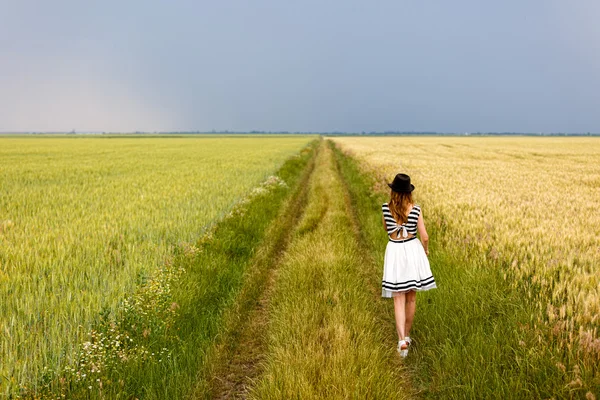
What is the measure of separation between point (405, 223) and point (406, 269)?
21.8 inches

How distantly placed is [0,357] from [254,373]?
2.41 metres

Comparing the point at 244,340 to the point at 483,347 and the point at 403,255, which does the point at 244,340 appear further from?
the point at 483,347

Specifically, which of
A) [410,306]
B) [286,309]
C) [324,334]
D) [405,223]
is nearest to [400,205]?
[405,223]

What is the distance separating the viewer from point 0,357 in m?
3.07

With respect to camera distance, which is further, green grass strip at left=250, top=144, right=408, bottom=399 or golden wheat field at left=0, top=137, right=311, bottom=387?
golden wheat field at left=0, top=137, right=311, bottom=387

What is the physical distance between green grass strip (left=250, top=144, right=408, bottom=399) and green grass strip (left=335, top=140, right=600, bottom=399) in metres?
0.46

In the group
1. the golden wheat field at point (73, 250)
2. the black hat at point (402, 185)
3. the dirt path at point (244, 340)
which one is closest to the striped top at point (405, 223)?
the black hat at point (402, 185)

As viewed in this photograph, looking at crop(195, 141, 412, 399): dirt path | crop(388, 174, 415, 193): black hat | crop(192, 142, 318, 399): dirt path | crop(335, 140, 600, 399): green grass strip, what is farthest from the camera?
crop(388, 174, 415, 193): black hat

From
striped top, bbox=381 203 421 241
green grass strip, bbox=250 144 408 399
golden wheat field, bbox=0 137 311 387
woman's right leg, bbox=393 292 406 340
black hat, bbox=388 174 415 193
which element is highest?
black hat, bbox=388 174 415 193

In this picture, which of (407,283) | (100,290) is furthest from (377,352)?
(100,290)

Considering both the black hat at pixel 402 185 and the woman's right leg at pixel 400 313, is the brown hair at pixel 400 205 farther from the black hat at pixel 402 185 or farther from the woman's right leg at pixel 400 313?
the woman's right leg at pixel 400 313

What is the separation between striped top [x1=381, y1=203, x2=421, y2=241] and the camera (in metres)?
4.06

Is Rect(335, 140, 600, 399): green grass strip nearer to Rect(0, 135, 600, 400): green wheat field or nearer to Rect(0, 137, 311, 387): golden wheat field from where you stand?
Rect(0, 135, 600, 400): green wheat field

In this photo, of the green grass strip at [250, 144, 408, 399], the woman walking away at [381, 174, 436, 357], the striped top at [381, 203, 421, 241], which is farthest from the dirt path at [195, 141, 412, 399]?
the striped top at [381, 203, 421, 241]
